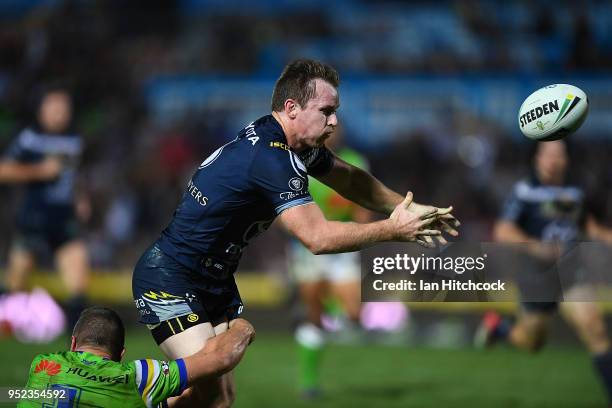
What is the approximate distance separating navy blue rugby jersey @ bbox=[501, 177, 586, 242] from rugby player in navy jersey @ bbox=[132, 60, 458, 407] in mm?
3786

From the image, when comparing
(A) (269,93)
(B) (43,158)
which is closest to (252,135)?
(B) (43,158)

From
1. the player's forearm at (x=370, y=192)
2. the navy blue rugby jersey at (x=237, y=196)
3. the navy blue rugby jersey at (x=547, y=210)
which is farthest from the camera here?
the navy blue rugby jersey at (x=547, y=210)

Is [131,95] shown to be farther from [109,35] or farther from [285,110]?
[285,110]

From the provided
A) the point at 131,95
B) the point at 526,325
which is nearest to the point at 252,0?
the point at 131,95

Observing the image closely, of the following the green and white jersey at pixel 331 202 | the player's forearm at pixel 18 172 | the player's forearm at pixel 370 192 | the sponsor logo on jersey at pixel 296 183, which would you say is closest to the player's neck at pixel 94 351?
the sponsor logo on jersey at pixel 296 183

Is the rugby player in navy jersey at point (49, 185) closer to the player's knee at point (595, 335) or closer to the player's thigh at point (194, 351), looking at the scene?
the player's knee at point (595, 335)

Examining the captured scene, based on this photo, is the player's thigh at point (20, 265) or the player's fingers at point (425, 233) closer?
the player's fingers at point (425, 233)

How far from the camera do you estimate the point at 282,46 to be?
17.5 metres

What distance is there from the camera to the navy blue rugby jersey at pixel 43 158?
10953mm

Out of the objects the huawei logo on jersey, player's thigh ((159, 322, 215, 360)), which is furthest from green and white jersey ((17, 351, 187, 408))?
player's thigh ((159, 322, 215, 360))

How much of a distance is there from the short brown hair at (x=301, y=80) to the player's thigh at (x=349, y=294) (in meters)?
5.10

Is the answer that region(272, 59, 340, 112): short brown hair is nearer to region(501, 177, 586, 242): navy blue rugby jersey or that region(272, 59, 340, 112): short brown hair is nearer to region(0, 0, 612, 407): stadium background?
region(501, 177, 586, 242): navy blue rugby jersey

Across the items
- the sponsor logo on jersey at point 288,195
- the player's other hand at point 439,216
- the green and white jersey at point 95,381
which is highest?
the sponsor logo on jersey at point 288,195

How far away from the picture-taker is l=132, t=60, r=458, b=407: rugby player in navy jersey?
182 inches
